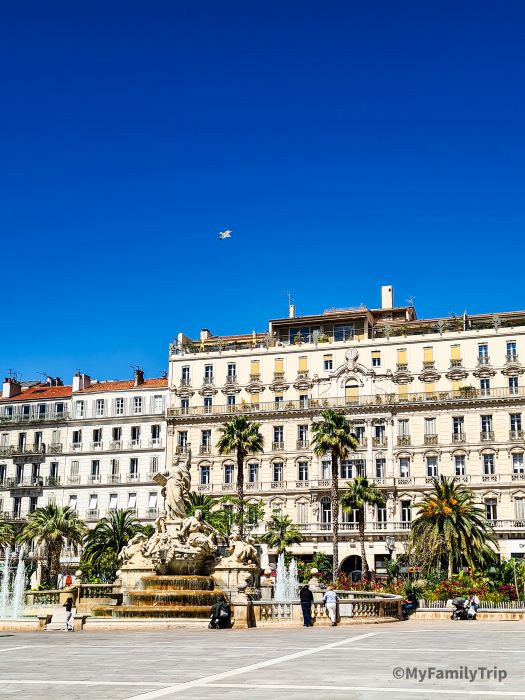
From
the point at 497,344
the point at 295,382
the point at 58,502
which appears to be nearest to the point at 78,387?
the point at 58,502

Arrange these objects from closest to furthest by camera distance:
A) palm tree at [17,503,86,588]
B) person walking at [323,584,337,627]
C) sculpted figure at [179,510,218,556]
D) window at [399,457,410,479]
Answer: person walking at [323,584,337,627] < sculpted figure at [179,510,218,556] < palm tree at [17,503,86,588] < window at [399,457,410,479]

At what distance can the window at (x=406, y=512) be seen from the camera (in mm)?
68675

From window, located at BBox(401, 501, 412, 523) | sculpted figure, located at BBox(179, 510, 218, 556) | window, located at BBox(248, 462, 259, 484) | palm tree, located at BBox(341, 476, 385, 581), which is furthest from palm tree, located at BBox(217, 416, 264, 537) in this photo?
sculpted figure, located at BBox(179, 510, 218, 556)

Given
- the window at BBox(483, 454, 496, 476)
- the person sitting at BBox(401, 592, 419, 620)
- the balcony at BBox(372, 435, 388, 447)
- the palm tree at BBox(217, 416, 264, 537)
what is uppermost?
the balcony at BBox(372, 435, 388, 447)

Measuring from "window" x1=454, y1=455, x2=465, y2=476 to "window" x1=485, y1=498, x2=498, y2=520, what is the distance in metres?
2.93

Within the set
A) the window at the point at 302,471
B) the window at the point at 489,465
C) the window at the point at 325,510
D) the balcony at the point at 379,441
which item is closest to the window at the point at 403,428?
the balcony at the point at 379,441

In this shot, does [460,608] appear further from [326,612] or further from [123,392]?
[123,392]

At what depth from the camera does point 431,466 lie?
230 feet

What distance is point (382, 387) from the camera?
7312 cm

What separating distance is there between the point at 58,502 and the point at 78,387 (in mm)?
11015

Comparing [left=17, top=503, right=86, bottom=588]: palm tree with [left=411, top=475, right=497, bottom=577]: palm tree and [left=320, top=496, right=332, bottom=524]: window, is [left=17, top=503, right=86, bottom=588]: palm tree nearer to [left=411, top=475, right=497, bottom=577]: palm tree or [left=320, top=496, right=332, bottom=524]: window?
[left=320, top=496, right=332, bottom=524]: window

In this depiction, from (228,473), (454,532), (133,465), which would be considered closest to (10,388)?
(133,465)

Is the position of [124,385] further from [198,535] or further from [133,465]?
[198,535]

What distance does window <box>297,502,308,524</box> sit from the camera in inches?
2795
